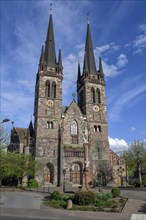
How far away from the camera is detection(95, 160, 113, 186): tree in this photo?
44438mm

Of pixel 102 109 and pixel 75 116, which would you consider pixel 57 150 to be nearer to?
pixel 75 116

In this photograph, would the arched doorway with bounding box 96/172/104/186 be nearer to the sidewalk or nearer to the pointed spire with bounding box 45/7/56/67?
the pointed spire with bounding box 45/7/56/67

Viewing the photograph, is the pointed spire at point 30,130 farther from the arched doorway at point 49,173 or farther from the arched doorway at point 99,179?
the arched doorway at point 99,179

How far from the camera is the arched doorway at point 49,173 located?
4173 centimetres

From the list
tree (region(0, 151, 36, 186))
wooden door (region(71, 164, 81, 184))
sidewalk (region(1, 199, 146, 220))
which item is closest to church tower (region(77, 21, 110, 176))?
wooden door (region(71, 164, 81, 184))

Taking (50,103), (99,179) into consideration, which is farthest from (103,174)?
(50,103)

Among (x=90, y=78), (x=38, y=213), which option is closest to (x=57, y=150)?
(x=90, y=78)

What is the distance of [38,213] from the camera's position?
1580 centimetres

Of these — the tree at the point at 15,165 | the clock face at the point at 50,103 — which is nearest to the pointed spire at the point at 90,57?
the clock face at the point at 50,103

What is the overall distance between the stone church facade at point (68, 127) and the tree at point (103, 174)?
0.19 meters

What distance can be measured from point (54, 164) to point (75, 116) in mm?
11140

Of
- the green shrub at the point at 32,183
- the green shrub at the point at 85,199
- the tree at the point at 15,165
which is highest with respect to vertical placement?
the tree at the point at 15,165

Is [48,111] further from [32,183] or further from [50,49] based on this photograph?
[50,49]

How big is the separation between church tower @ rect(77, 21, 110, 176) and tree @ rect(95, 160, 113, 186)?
846 millimetres
